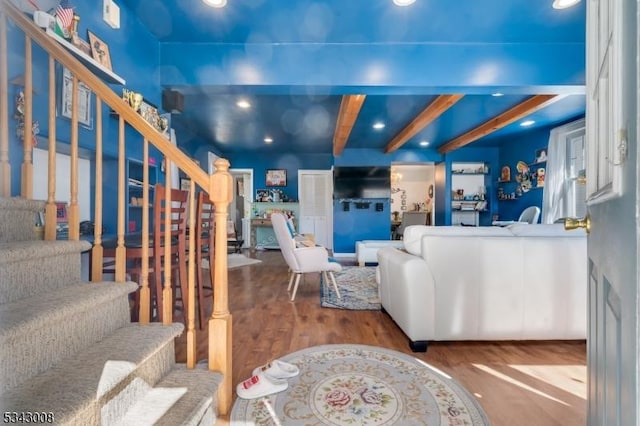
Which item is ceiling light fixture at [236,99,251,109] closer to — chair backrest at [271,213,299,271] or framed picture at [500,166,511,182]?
chair backrest at [271,213,299,271]

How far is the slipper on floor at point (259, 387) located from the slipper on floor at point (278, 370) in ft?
0.09

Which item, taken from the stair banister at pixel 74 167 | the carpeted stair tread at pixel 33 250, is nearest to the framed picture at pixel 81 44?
the stair banister at pixel 74 167

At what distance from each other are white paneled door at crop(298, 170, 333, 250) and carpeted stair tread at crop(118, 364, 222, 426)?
20.1 feet

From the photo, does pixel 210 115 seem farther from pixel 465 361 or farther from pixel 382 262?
pixel 465 361

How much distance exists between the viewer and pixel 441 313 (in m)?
1.99

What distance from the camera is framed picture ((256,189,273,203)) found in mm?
7461

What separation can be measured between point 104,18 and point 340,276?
3.75 meters

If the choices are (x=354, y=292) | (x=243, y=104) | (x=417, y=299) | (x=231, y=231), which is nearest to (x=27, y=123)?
(x=417, y=299)

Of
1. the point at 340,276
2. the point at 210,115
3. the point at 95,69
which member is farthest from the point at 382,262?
the point at 210,115

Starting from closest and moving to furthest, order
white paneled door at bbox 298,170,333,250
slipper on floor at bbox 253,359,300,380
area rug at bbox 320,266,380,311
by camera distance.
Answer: slipper on floor at bbox 253,359,300,380, area rug at bbox 320,266,380,311, white paneled door at bbox 298,170,333,250

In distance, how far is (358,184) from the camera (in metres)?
6.61

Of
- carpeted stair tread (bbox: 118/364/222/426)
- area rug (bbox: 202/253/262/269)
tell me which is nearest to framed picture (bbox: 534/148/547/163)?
area rug (bbox: 202/253/262/269)

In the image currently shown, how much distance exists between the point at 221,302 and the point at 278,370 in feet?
1.80

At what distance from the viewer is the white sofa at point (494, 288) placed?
78.1 inches
